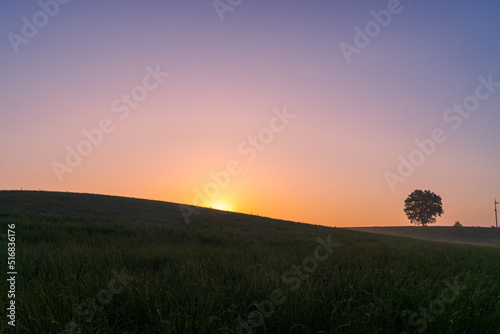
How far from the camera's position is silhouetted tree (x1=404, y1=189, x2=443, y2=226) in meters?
64.7

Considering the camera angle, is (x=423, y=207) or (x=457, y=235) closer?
(x=457, y=235)

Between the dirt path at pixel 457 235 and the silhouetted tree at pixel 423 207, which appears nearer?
the dirt path at pixel 457 235

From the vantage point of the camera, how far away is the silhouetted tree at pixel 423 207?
212 ft

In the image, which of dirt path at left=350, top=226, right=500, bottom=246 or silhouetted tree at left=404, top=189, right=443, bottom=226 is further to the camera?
silhouetted tree at left=404, top=189, right=443, bottom=226

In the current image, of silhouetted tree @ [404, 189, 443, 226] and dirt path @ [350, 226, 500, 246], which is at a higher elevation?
silhouetted tree @ [404, 189, 443, 226]

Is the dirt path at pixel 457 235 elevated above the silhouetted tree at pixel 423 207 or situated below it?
below

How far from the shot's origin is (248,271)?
4305mm

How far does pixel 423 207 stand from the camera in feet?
216

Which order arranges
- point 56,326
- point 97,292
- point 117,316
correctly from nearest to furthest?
point 56,326 → point 117,316 → point 97,292

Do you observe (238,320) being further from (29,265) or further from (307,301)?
(29,265)

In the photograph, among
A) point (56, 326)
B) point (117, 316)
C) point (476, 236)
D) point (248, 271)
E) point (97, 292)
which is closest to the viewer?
point (56, 326)

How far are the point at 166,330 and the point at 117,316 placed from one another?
696 mm

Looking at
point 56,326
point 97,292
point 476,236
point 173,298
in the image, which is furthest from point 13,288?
point 476,236

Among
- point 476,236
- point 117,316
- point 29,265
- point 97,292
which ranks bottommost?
point 476,236
